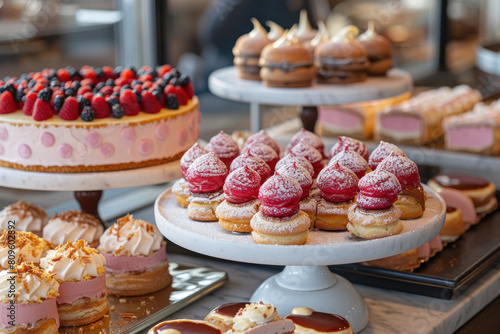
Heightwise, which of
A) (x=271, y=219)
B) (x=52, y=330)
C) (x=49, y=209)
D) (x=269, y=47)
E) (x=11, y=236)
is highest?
(x=269, y=47)

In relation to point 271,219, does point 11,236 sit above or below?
below

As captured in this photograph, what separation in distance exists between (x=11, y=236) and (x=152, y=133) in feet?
1.52

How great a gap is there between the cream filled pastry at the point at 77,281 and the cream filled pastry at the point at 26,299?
79 mm

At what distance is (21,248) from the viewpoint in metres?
1.82

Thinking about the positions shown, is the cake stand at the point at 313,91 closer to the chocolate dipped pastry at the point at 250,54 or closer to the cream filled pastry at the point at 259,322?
the chocolate dipped pastry at the point at 250,54

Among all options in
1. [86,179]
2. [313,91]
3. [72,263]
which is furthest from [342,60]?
[72,263]

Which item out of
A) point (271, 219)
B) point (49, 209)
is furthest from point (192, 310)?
point (49, 209)

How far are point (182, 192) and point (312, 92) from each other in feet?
2.52

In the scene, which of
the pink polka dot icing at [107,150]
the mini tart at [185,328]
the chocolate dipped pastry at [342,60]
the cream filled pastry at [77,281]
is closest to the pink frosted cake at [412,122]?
the chocolate dipped pastry at [342,60]

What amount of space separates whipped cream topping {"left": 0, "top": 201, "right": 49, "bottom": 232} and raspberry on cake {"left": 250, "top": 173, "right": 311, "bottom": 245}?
0.77 metres

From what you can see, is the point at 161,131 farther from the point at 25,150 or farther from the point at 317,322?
the point at 317,322

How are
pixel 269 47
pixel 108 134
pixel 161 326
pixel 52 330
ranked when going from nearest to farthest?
pixel 161 326 → pixel 52 330 → pixel 108 134 → pixel 269 47

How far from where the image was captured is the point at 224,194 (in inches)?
67.6

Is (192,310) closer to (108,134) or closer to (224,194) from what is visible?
(224,194)
